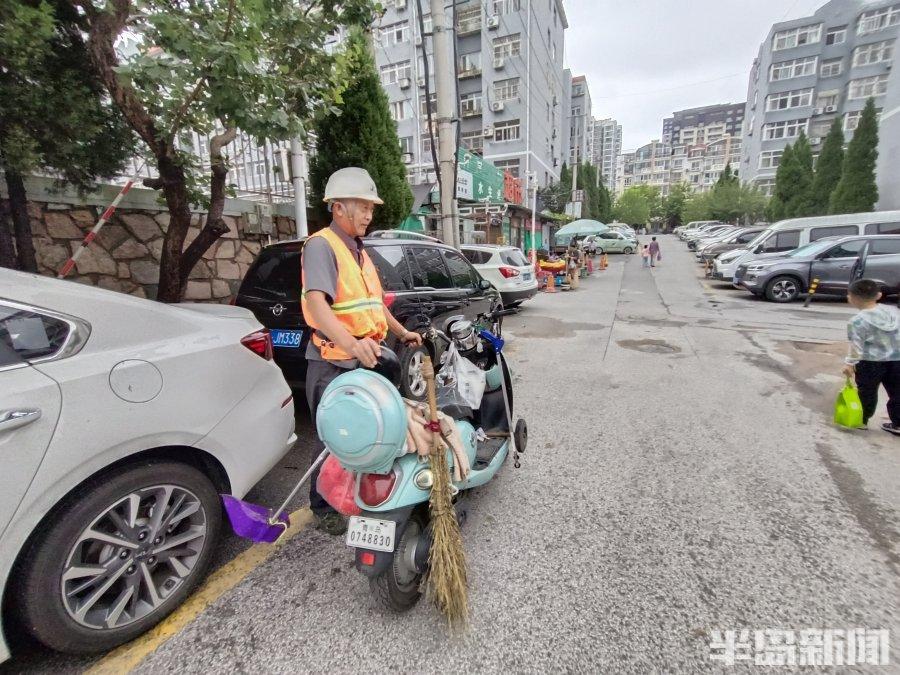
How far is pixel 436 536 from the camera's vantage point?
1809 mm

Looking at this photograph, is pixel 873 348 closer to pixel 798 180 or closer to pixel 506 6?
pixel 506 6

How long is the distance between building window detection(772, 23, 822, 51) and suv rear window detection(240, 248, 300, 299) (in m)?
55.0

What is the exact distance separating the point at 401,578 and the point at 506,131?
31.6m

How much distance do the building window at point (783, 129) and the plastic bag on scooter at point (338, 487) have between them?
5333cm

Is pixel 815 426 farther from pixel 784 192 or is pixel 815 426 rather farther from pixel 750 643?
pixel 784 192

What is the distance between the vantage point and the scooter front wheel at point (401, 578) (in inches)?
Answer: 69.6

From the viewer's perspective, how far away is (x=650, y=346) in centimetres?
682

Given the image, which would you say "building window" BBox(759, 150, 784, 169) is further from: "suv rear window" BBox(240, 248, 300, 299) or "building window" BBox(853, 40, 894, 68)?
"suv rear window" BBox(240, 248, 300, 299)

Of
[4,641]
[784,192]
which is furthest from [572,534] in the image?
[784,192]

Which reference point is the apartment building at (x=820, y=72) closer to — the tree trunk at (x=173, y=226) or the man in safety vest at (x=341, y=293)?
the tree trunk at (x=173, y=226)

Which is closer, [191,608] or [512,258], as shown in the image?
[191,608]

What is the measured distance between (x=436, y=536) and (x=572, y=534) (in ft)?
3.32

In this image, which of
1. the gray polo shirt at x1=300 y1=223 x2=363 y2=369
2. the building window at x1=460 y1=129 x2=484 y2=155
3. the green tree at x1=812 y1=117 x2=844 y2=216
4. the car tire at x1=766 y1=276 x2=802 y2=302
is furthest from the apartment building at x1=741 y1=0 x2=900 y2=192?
the gray polo shirt at x1=300 y1=223 x2=363 y2=369

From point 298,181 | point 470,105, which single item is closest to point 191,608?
point 298,181
